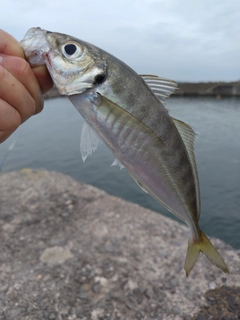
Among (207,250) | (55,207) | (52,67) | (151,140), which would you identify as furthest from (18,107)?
(55,207)

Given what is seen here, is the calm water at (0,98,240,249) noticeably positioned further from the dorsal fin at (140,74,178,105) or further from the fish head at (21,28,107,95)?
the fish head at (21,28,107,95)

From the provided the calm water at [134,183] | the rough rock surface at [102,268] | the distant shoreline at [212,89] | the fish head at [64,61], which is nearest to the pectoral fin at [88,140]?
the fish head at [64,61]

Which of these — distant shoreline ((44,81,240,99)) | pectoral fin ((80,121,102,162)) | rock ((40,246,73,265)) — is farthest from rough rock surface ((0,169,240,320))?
distant shoreline ((44,81,240,99))

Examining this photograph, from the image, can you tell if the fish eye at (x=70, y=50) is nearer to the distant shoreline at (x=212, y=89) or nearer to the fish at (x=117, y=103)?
the fish at (x=117, y=103)

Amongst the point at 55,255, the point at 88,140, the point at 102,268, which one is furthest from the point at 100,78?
the point at 55,255

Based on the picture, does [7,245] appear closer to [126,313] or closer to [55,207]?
[55,207]

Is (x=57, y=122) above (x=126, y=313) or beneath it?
beneath
